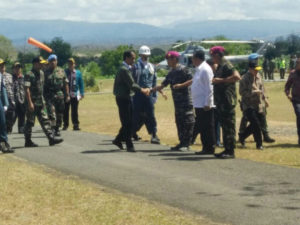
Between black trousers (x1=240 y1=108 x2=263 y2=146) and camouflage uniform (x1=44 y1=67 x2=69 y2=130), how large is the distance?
13.6ft

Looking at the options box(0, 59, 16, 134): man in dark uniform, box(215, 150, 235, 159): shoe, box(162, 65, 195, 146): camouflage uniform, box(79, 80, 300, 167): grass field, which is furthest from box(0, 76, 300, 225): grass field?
box(0, 59, 16, 134): man in dark uniform

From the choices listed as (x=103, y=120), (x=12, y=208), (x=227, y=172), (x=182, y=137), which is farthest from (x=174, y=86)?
(x=103, y=120)

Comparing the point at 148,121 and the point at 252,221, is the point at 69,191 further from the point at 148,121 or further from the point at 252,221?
the point at 148,121

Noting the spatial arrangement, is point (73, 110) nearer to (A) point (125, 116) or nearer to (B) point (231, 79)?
(A) point (125, 116)

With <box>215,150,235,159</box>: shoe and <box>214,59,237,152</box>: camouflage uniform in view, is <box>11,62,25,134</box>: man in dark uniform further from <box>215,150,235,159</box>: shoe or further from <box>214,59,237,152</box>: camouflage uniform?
<box>215,150,235,159</box>: shoe

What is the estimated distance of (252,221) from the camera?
7535 millimetres

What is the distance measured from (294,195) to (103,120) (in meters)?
14.3

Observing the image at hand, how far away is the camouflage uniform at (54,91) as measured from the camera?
1552 centimetres

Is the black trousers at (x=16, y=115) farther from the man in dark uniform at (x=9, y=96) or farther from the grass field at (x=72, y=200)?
the grass field at (x=72, y=200)

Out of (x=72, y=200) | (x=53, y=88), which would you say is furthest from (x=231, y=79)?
(x=53, y=88)

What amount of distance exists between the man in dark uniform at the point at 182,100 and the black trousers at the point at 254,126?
117cm

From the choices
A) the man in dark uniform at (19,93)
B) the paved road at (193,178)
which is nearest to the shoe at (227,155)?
the paved road at (193,178)

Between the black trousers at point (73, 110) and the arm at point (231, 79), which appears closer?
the arm at point (231, 79)

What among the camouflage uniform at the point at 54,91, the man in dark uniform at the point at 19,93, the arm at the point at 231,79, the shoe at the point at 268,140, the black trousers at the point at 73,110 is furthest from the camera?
the black trousers at the point at 73,110
